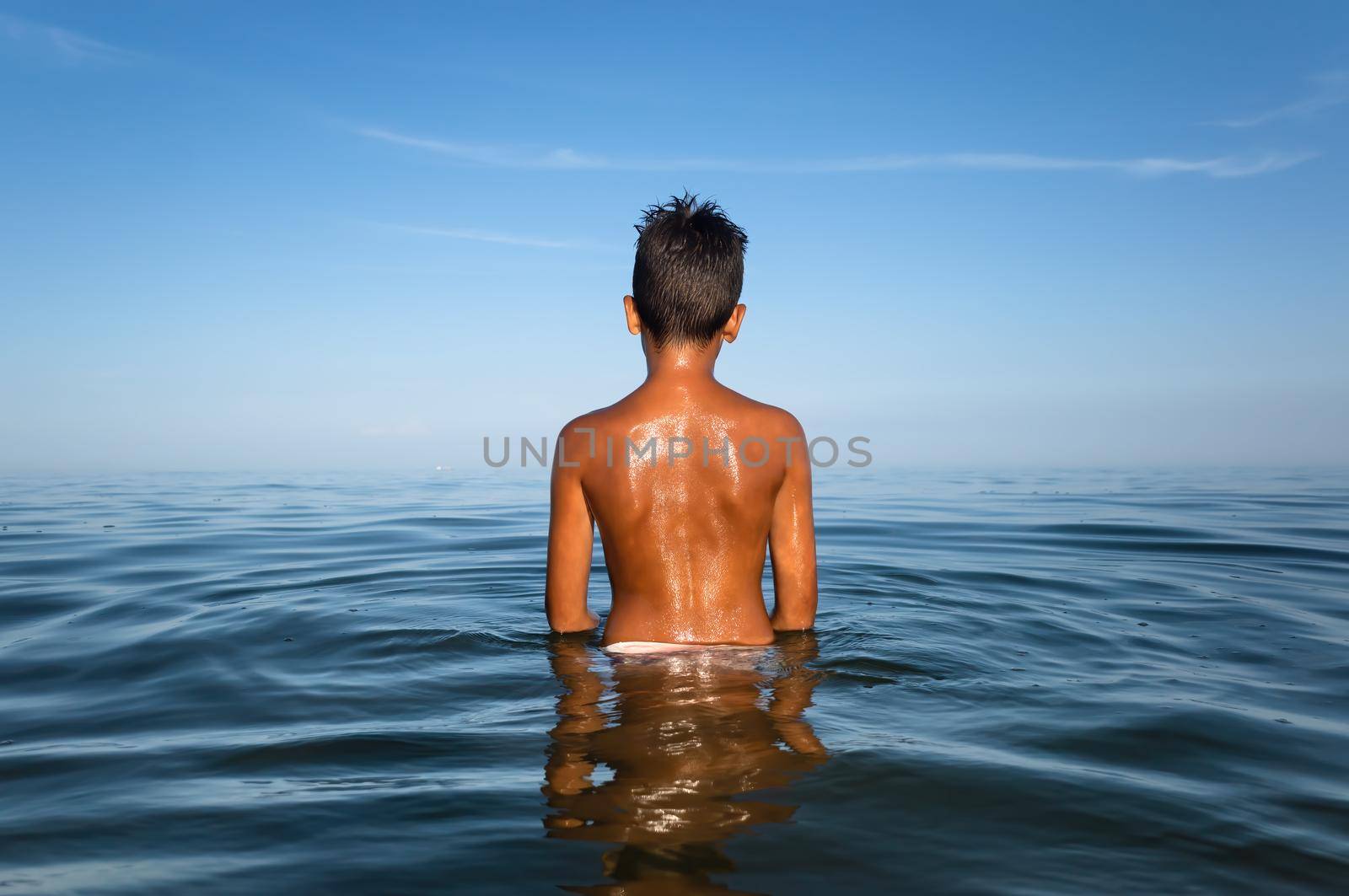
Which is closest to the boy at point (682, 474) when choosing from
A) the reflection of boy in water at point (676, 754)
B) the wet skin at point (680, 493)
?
the wet skin at point (680, 493)

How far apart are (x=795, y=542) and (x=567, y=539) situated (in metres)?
1.02

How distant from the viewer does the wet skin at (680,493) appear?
11.3 feet

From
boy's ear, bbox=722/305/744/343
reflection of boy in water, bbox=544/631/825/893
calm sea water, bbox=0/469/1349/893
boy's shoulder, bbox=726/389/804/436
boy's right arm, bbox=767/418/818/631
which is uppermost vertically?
boy's ear, bbox=722/305/744/343

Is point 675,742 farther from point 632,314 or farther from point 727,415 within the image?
point 632,314

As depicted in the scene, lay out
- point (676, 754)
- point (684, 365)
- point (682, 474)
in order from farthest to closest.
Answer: point (684, 365) < point (682, 474) < point (676, 754)

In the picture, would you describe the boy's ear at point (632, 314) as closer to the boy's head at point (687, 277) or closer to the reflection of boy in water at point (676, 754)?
the boy's head at point (687, 277)

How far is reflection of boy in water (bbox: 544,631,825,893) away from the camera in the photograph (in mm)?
1989

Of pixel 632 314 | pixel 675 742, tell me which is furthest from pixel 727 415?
pixel 675 742

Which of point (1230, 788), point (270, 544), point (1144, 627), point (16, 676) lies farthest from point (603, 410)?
point (270, 544)

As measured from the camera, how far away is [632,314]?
3.71 m

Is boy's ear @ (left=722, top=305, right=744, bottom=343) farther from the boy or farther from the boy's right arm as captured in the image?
the boy's right arm

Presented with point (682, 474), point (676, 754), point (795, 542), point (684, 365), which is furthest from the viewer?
point (795, 542)

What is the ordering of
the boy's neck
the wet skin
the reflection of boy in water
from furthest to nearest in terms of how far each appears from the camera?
the boy's neck → the wet skin → the reflection of boy in water

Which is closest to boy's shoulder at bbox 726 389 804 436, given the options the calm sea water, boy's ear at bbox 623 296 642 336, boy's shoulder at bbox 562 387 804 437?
boy's shoulder at bbox 562 387 804 437
